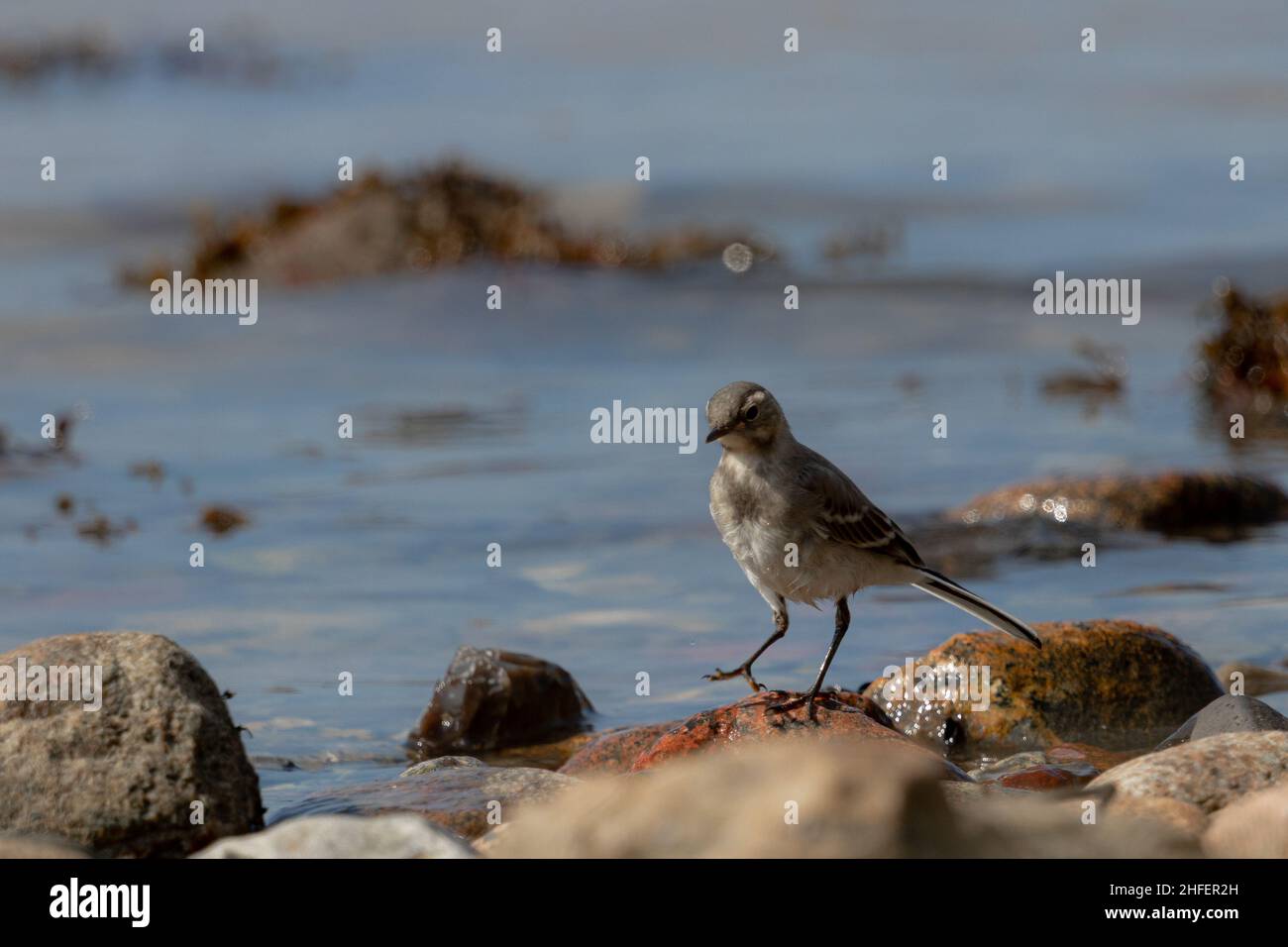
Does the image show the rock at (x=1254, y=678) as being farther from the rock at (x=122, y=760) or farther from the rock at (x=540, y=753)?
the rock at (x=122, y=760)

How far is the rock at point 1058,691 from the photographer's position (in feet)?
29.2

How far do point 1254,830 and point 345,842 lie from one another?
2.93m

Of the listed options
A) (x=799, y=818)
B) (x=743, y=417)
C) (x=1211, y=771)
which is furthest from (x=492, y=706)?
(x=799, y=818)

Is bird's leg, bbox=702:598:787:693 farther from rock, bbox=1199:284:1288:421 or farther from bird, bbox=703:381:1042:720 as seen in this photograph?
rock, bbox=1199:284:1288:421

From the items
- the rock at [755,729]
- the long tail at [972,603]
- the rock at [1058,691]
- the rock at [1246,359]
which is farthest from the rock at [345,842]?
the rock at [1246,359]

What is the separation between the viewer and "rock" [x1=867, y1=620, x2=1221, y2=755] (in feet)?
29.2

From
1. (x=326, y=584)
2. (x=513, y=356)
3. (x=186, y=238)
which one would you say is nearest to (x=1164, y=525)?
(x=326, y=584)

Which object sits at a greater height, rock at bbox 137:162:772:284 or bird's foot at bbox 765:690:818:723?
rock at bbox 137:162:772:284

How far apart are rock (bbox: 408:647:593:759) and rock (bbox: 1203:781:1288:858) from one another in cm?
432

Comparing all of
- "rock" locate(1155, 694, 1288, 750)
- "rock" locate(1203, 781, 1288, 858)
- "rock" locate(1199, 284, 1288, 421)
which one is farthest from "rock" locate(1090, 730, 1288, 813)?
"rock" locate(1199, 284, 1288, 421)

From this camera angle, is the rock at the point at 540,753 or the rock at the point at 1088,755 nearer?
the rock at the point at 1088,755

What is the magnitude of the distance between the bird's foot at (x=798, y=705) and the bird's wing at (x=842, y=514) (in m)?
0.69

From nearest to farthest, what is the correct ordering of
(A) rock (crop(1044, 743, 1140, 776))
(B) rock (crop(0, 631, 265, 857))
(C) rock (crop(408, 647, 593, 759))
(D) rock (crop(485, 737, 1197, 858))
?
(D) rock (crop(485, 737, 1197, 858)) < (B) rock (crop(0, 631, 265, 857)) < (A) rock (crop(1044, 743, 1140, 776)) < (C) rock (crop(408, 647, 593, 759))
